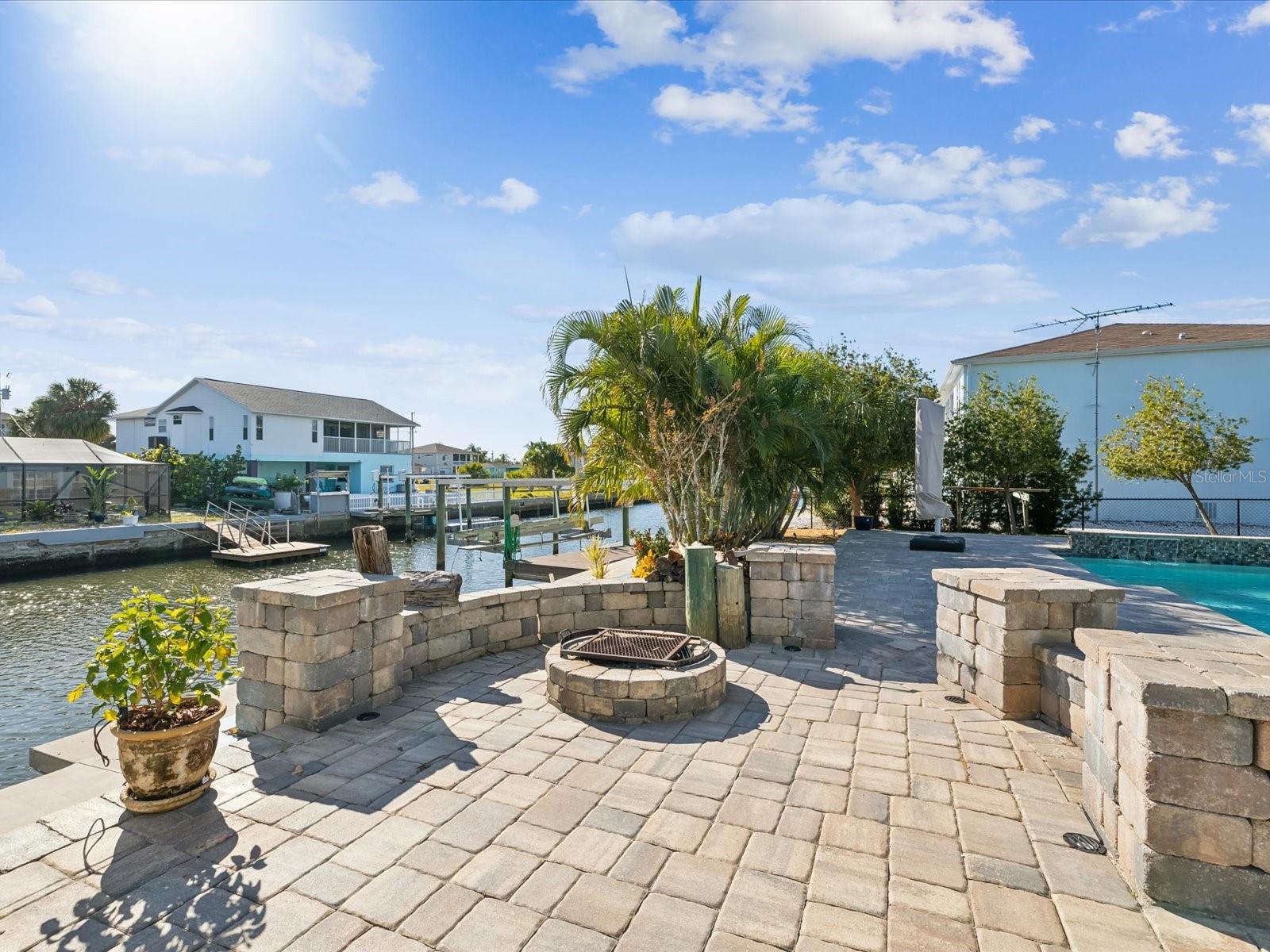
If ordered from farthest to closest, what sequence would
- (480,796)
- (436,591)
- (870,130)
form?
(870,130) < (436,591) < (480,796)

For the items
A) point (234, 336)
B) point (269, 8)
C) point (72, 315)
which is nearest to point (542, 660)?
point (269, 8)

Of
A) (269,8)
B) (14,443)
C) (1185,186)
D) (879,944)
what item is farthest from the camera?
(14,443)

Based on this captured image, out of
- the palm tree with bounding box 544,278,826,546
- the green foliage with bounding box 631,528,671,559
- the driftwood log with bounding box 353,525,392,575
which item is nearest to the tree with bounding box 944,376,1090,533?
the palm tree with bounding box 544,278,826,546

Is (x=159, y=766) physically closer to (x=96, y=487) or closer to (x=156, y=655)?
A: (x=156, y=655)

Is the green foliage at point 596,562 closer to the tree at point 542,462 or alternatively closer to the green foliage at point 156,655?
the green foliage at point 156,655

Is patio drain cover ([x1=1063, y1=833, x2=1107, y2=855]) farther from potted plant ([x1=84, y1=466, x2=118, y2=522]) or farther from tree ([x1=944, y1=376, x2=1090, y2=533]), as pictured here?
potted plant ([x1=84, y1=466, x2=118, y2=522])

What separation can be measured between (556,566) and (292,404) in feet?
90.5


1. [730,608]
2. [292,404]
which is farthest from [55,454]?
[730,608]

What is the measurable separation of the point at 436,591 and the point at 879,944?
4039mm

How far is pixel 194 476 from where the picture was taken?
26.1 meters

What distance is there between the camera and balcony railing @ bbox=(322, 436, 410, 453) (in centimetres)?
3347

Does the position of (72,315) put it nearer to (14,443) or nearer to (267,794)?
(14,443)

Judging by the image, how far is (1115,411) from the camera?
66.6ft

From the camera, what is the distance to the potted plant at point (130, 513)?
20.1 metres
